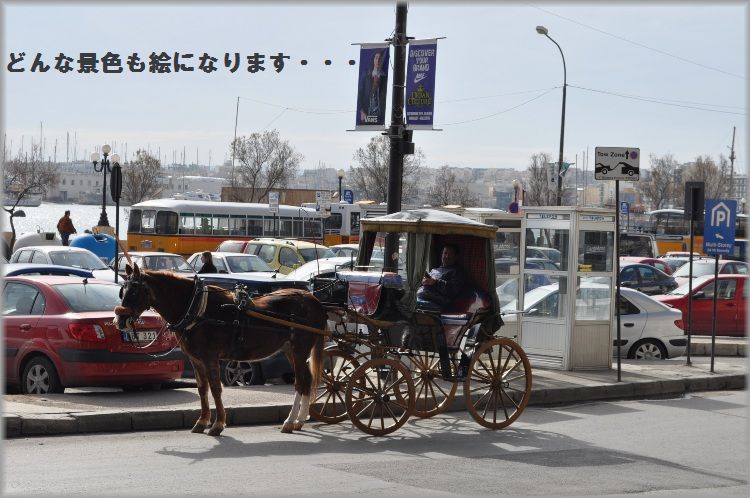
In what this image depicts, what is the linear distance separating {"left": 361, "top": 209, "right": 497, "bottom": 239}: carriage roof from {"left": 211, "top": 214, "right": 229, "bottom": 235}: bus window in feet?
130

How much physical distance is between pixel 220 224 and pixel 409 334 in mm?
40424

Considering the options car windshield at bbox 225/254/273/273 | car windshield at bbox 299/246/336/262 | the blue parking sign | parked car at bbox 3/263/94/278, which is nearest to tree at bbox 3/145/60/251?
car windshield at bbox 299/246/336/262

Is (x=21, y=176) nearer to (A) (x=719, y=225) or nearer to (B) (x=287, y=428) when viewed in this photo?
(A) (x=719, y=225)

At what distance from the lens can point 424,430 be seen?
13125 millimetres

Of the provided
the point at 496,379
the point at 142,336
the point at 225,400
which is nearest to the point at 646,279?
the point at 496,379

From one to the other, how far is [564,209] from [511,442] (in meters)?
6.93

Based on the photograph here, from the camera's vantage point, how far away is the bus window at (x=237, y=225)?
53.6 metres

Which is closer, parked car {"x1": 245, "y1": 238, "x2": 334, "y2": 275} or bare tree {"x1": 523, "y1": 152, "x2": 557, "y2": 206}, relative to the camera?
parked car {"x1": 245, "y1": 238, "x2": 334, "y2": 275}

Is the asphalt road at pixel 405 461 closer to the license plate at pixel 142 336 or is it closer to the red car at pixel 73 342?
the red car at pixel 73 342

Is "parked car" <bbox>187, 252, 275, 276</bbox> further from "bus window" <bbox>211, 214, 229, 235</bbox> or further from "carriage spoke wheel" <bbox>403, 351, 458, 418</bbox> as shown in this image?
"bus window" <bbox>211, 214, 229, 235</bbox>

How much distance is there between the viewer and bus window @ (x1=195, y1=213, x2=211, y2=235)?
2036 inches

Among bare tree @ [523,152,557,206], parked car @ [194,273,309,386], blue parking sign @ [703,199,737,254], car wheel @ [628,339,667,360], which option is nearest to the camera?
parked car @ [194,273,309,386]

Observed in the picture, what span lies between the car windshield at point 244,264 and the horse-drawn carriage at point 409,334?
57.1ft

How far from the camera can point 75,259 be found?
1079 inches
